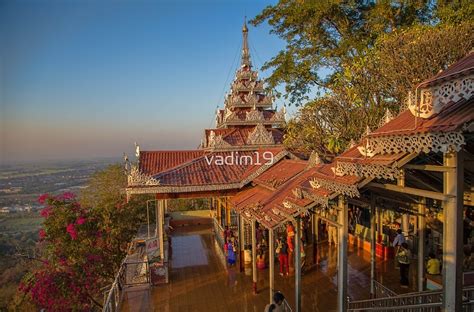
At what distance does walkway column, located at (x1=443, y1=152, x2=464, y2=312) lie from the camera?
3.79 metres

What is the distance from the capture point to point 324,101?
14.7 m

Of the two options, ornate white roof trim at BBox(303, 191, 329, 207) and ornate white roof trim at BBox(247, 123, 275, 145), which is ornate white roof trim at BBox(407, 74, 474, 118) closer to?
ornate white roof trim at BBox(303, 191, 329, 207)

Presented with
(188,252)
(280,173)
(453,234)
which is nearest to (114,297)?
(188,252)

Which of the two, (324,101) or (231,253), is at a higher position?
(324,101)

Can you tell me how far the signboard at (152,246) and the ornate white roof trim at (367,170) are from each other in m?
7.45

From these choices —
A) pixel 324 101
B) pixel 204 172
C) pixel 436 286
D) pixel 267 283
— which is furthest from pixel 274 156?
pixel 436 286

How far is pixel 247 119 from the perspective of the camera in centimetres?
1866

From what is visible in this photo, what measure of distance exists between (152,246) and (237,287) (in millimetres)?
3159

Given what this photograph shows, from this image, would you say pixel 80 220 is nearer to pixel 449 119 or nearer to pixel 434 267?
pixel 434 267

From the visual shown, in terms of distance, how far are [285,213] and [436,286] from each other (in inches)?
160

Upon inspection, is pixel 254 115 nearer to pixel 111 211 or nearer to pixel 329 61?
pixel 329 61

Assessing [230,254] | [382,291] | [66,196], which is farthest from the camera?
[66,196]

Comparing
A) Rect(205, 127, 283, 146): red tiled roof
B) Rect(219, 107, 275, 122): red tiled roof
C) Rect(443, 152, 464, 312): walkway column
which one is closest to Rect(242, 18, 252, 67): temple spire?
Rect(219, 107, 275, 122): red tiled roof

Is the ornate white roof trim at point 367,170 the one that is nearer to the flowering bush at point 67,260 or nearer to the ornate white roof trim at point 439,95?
the ornate white roof trim at point 439,95
